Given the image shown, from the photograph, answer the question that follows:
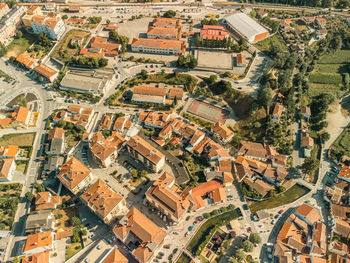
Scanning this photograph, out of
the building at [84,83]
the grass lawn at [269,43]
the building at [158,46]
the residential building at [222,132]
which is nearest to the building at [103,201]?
the residential building at [222,132]

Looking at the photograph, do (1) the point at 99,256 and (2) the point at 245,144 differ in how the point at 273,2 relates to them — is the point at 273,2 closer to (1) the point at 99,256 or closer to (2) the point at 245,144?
(2) the point at 245,144

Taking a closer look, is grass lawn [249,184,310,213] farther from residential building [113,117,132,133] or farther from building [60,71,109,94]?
building [60,71,109,94]

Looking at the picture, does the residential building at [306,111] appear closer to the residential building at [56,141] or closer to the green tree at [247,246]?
the green tree at [247,246]

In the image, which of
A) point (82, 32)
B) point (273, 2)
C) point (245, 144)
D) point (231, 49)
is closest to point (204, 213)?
point (245, 144)

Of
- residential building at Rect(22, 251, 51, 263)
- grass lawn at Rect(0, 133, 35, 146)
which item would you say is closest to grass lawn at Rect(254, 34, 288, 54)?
grass lawn at Rect(0, 133, 35, 146)

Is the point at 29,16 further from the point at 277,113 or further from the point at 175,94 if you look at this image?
the point at 277,113
